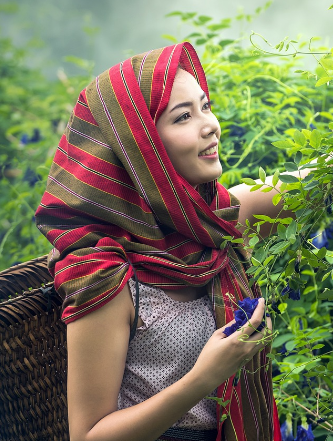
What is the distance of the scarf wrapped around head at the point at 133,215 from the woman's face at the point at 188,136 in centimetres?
3

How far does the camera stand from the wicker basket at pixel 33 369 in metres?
1.71

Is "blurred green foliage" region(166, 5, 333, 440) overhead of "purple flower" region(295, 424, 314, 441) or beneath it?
overhead

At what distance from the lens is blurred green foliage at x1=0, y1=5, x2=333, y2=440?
1.44 m

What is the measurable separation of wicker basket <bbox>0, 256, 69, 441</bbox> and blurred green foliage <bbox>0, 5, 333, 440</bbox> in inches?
19.8

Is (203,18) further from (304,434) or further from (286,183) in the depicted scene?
(304,434)

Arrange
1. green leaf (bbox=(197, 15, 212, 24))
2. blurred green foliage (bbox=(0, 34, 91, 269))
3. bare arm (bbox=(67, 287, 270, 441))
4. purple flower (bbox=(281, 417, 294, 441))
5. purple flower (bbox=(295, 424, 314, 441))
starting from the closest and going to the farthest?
bare arm (bbox=(67, 287, 270, 441))
purple flower (bbox=(295, 424, 314, 441))
purple flower (bbox=(281, 417, 294, 441))
green leaf (bbox=(197, 15, 212, 24))
blurred green foliage (bbox=(0, 34, 91, 269))

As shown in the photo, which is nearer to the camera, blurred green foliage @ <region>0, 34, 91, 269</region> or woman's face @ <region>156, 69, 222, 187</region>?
woman's face @ <region>156, 69, 222, 187</region>

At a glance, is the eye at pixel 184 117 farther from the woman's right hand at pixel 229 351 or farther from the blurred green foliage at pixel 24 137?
the blurred green foliage at pixel 24 137

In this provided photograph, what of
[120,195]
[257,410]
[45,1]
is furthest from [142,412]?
[45,1]

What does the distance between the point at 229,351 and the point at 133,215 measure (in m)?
0.37

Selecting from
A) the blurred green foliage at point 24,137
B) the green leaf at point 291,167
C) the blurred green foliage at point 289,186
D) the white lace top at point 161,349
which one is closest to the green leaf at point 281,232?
the blurred green foliage at point 289,186

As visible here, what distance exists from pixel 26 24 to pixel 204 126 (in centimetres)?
451

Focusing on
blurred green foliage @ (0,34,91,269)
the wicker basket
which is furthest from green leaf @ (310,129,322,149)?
blurred green foliage @ (0,34,91,269)

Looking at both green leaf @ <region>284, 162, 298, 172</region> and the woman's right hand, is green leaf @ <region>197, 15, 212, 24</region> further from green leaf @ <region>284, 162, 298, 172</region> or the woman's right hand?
the woman's right hand
